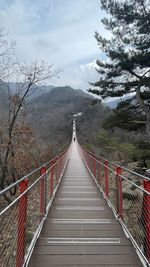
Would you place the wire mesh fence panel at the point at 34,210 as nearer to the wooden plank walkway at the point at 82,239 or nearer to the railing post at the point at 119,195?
the wooden plank walkway at the point at 82,239

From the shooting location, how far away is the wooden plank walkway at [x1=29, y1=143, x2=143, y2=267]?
4.46 meters

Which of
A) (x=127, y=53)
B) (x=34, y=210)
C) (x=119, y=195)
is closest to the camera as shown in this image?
(x=34, y=210)

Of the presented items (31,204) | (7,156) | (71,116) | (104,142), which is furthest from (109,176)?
(71,116)

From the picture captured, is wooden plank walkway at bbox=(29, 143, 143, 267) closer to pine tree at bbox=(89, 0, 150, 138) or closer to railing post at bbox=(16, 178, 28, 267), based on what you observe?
railing post at bbox=(16, 178, 28, 267)

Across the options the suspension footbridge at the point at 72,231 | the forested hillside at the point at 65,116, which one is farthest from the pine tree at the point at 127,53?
the forested hillside at the point at 65,116

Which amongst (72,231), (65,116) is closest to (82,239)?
(72,231)

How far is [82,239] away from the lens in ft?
17.7

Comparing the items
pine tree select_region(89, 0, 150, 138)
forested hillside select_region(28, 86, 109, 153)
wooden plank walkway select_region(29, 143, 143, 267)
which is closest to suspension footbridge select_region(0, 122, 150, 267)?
wooden plank walkway select_region(29, 143, 143, 267)

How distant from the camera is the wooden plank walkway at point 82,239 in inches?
175

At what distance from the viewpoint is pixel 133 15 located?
18359mm

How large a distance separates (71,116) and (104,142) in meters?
90.6

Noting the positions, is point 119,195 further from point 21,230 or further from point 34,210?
point 21,230

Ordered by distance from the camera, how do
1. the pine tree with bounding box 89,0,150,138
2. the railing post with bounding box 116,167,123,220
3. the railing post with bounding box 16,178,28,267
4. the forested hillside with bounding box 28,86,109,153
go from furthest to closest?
the forested hillside with bounding box 28,86,109,153 → the pine tree with bounding box 89,0,150,138 → the railing post with bounding box 116,167,123,220 → the railing post with bounding box 16,178,28,267

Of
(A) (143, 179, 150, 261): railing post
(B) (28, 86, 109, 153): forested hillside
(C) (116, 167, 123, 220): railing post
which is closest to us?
(A) (143, 179, 150, 261): railing post
